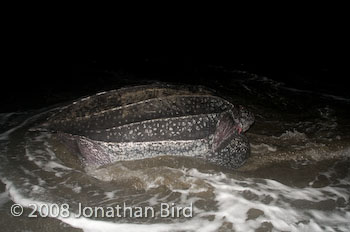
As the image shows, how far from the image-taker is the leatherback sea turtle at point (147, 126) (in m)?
2.69

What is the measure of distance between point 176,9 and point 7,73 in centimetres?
1546

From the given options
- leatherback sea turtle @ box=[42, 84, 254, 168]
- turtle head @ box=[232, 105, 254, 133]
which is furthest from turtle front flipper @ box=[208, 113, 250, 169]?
turtle head @ box=[232, 105, 254, 133]

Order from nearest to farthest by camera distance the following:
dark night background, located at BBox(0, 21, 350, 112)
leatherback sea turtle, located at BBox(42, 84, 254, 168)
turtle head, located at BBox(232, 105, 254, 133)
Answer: leatherback sea turtle, located at BBox(42, 84, 254, 168) → turtle head, located at BBox(232, 105, 254, 133) → dark night background, located at BBox(0, 21, 350, 112)

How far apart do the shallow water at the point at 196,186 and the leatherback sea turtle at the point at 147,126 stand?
0.15 meters

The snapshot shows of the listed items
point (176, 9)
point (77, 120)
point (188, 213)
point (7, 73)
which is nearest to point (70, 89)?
point (7, 73)

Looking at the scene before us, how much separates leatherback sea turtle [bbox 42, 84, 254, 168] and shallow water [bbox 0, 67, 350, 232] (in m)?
0.15

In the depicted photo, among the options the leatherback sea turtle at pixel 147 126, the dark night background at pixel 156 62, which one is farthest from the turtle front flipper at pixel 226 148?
the dark night background at pixel 156 62

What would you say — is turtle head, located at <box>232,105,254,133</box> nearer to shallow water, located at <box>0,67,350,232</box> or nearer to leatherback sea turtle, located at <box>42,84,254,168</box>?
leatherback sea turtle, located at <box>42,84,254,168</box>

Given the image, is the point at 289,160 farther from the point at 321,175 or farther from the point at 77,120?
the point at 77,120

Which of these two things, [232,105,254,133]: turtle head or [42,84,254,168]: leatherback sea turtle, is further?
[232,105,254,133]: turtle head

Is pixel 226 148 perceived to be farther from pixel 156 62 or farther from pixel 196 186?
pixel 156 62

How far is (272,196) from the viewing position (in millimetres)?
2475

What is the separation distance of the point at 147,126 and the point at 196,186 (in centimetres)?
80

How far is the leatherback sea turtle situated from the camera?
2.69m
